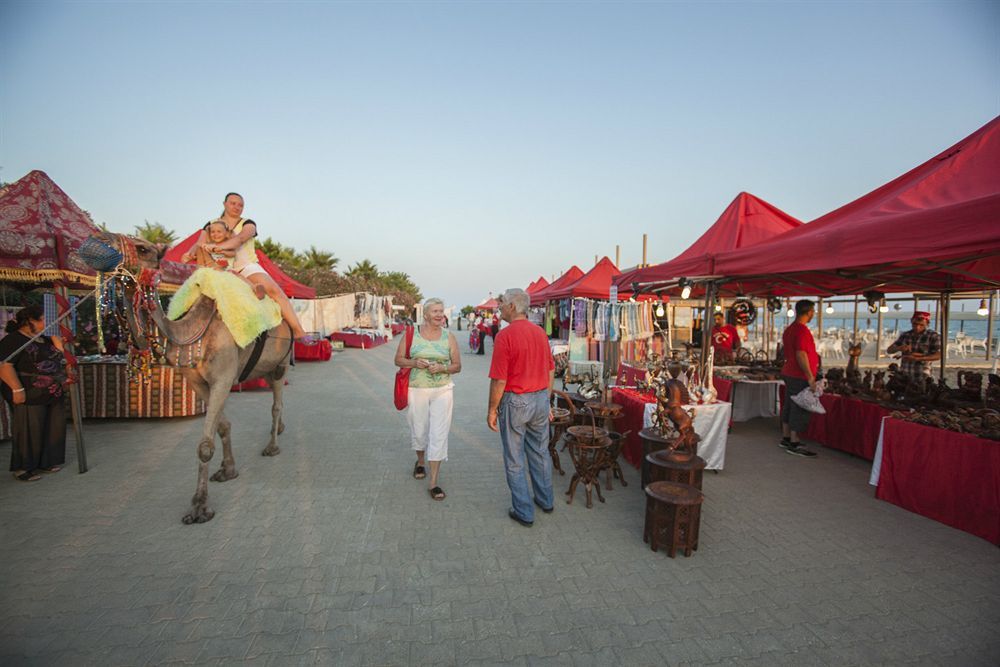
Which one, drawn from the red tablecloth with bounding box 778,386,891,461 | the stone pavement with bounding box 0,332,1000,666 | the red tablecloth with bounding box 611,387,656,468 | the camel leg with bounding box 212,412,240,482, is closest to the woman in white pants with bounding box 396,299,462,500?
the stone pavement with bounding box 0,332,1000,666

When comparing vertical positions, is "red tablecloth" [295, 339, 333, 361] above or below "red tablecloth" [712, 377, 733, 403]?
below

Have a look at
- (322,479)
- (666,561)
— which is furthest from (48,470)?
(666,561)

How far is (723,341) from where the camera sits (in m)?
9.20

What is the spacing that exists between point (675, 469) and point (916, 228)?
9.37ft

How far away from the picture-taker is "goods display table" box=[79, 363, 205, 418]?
6848mm

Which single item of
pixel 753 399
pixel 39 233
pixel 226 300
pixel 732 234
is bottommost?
pixel 753 399

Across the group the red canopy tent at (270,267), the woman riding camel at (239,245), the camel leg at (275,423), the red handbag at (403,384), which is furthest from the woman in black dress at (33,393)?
the red handbag at (403,384)

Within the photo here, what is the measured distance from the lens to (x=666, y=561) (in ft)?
10.9

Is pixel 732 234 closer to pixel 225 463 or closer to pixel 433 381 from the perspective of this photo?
pixel 433 381

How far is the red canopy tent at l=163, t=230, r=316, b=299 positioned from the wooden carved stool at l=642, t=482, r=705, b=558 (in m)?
6.93

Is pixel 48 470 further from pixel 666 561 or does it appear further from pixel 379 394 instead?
pixel 666 561

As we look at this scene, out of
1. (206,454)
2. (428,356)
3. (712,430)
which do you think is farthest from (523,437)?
(206,454)

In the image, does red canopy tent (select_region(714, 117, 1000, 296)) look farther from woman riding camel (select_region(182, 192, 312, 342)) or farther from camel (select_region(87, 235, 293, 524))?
camel (select_region(87, 235, 293, 524))

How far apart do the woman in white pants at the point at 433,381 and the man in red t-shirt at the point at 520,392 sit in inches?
28.6
